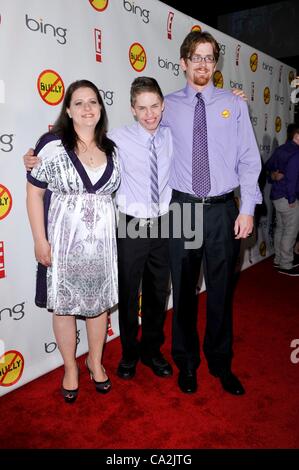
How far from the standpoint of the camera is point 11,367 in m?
2.40

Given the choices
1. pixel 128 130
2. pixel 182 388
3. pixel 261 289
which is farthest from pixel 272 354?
pixel 128 130

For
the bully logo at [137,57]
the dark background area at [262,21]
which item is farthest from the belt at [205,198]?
the dark background area at [262,21]

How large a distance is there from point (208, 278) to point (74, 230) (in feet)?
2.79

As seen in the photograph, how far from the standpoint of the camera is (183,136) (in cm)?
226

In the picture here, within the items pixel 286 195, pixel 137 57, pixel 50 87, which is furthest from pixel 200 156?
pixel 286 195

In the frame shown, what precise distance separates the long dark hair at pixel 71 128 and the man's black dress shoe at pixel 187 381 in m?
1.41

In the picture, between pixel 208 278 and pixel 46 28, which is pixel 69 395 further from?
pixel 46 28

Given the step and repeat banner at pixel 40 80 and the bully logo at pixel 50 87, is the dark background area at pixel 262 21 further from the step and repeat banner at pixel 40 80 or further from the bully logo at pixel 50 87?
the bully logo at pixel 50 87

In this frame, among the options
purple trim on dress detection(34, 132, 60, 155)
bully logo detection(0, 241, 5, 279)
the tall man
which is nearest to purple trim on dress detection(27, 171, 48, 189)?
purple trim on dress detection(34, 132, 60, 155)

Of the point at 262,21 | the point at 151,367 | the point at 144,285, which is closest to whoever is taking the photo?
the point at 144,285

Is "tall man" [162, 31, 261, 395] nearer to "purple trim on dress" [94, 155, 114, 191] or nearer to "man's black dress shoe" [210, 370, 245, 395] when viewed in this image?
"man's black dress shoe" [210, 370, 245, 395]

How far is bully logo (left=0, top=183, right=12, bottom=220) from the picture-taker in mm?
2223

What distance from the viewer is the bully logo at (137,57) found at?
2926 mm

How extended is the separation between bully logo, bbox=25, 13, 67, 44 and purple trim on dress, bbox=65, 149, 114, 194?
2.73 feet
